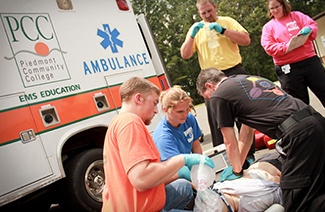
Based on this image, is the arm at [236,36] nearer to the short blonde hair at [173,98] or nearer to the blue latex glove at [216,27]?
the blue latex glove at [216,27]

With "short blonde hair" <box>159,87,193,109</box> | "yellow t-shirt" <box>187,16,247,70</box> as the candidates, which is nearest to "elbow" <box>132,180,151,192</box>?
"short blonde hair" <box>159,87,193,109</box>

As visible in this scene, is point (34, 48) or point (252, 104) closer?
point (252, 104)

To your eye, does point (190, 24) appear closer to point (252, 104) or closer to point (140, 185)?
point (252, 104)

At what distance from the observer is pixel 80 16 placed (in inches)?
154

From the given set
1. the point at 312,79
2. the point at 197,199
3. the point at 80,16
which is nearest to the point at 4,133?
the point at 80,16

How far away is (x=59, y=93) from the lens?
11.4ft

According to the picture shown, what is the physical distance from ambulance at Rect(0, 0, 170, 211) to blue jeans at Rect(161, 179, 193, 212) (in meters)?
1.55

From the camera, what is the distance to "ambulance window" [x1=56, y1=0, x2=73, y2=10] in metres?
3.77

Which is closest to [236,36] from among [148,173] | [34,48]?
[34,48]

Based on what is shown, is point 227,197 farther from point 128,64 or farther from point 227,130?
point 128,64

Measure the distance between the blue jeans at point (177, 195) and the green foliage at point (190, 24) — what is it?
34252 millimetres

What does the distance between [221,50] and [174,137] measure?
1.44m

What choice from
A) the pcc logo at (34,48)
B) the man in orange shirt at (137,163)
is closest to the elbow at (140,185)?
the man in orange shirt at (137,163)

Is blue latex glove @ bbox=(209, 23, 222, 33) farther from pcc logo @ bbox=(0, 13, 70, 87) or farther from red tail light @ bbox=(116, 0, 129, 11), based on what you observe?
pcc logo @ bbox=(0, 13, 70, 87)
